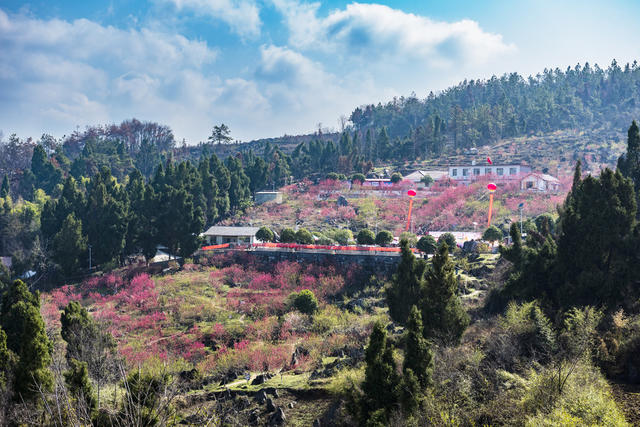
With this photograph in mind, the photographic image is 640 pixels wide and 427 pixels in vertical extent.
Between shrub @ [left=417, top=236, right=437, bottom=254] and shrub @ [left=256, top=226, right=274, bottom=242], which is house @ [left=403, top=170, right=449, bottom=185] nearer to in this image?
shrub @ [left=256, top=226, right=274, bottom=242]

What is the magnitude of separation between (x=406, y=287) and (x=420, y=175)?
42.6 m

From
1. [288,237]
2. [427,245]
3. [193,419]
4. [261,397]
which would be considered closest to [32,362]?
[193,419]

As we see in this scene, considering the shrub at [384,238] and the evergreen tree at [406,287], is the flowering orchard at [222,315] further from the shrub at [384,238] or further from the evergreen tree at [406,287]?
the shrub at [384,238]

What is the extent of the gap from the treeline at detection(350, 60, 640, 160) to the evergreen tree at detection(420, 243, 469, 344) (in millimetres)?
60562

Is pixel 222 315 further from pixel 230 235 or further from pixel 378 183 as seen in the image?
pixel 378 183

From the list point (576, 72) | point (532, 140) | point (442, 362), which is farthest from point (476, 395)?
point (576, 72)

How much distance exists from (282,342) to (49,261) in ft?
80.3

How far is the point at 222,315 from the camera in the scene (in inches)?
1118

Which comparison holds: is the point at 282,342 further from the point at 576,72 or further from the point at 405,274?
the point at 576,72

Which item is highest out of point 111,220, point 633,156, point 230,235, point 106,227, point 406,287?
point 633,156

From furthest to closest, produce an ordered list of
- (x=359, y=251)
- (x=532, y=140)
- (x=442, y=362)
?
(x=532, y=140) → (x=359, y=251) → (x=442, y=362)

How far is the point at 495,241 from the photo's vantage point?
38406 mm

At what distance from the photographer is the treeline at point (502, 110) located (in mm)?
81188

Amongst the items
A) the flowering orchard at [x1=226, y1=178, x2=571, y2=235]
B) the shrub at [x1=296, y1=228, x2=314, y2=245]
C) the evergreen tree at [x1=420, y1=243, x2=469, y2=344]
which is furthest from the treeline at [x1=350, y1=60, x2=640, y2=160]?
the evergreen tree at [x1=420, y1=243, x2=469, y2=344]
